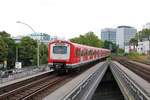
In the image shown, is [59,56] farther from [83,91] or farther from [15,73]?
[83,91]

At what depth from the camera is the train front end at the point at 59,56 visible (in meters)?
33.3

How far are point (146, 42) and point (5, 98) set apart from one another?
148m

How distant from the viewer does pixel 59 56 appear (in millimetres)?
33625

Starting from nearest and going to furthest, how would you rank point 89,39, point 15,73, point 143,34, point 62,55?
1. point 15,73
2. point 62,55
3. point 89,39
4. point 143,34

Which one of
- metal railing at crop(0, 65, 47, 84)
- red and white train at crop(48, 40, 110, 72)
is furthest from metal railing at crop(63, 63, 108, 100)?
red and white train at crop(48, 40, 110, 72)

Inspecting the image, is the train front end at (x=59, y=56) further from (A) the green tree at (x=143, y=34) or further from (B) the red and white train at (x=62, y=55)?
(A) the green tree at (x=143, y=34)

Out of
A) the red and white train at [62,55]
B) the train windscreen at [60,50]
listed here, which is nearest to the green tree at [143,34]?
the red and white train at [62,55]

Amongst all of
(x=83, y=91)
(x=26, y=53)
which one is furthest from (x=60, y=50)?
(x=26, y=53)

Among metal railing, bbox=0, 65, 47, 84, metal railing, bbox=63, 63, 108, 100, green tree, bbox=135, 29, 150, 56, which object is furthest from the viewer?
green tree, bbox=135, 29, 150, 56

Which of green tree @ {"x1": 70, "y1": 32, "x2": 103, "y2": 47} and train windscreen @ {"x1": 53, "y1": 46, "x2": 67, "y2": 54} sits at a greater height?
green tree @ {"x1": 70, "y1": 32, "x2": 103, "y2": 47}

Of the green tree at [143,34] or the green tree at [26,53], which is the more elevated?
the green tree at [143,34]

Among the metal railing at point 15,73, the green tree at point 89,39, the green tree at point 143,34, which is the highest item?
the green tree at point 143,34

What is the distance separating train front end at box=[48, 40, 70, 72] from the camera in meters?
33.3

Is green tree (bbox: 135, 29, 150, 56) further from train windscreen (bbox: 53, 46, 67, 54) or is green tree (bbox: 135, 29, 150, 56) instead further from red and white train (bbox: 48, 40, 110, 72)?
train windscreen (bbox: 53, 46, 67, 54)
